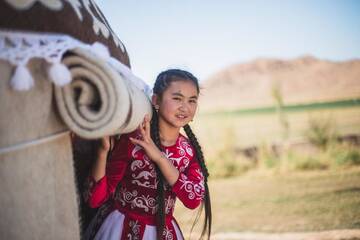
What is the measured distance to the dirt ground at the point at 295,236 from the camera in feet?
15.6

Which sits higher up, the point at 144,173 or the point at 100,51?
the point at 100,51

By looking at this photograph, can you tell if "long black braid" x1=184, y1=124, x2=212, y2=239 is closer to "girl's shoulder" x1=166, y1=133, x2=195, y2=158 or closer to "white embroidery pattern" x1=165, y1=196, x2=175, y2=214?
"girl's shoulder" x1=166, y1=133, x2=195, y2=158

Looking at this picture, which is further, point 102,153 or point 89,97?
point 102,153

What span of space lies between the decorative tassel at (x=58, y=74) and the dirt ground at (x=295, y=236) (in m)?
4.58

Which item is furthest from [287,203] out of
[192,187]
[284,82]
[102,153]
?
[284,82]

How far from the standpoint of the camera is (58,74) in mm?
1114

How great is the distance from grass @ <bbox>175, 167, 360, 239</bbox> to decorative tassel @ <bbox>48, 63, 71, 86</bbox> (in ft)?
17.7

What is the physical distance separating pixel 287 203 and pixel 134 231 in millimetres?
6276

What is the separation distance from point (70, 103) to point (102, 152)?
0.51m

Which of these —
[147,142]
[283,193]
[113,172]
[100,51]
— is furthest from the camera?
[283,193]

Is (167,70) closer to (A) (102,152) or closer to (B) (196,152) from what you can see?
(B) (196,152)

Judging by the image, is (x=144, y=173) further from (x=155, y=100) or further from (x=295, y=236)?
(x=295, y=236)

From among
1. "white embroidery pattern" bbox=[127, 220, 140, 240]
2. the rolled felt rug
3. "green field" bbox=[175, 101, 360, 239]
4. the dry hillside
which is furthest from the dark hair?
the dry hillside

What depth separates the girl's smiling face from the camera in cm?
202
